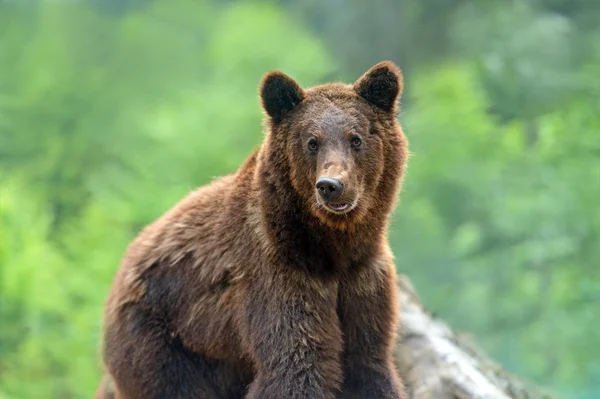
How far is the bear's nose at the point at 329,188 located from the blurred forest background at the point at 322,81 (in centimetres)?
585

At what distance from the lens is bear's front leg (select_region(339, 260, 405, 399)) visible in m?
4.10

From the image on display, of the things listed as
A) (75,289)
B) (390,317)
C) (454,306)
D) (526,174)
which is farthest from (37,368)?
(390,317)

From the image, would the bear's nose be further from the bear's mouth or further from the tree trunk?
the tree trunk

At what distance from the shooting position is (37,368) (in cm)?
1306

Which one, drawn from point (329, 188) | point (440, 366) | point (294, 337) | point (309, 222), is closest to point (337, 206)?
point (329, 188)

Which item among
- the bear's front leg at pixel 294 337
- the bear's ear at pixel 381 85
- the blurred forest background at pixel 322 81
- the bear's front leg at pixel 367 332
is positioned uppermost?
the blurred forest background at pixel 322 81

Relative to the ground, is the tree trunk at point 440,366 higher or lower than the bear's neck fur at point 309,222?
higher

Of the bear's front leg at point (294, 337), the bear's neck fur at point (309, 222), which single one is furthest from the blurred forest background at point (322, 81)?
the bear's front leg at point (294, 337)

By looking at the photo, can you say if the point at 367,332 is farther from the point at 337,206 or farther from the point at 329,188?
the point at 329,188

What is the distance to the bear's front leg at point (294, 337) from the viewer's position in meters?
3.81

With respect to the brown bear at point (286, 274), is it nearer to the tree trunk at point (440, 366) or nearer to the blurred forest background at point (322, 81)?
the tree trunk at point (440, 366)

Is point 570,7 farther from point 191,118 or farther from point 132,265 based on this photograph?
point 132,265

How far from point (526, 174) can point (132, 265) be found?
7.93m

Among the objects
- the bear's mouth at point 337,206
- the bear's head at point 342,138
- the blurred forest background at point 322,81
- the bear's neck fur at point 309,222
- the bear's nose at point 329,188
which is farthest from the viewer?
the blurred forest background at point 322,81
